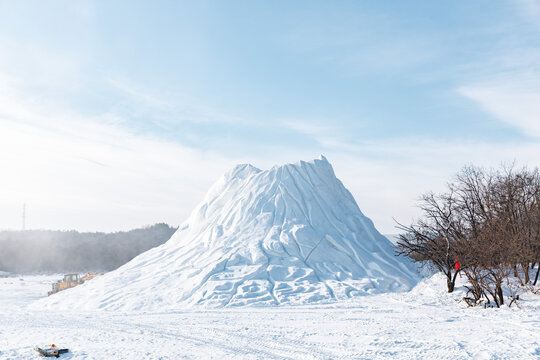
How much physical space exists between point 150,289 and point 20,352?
8855 mm

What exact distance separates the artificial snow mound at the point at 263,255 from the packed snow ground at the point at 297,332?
1895 mm

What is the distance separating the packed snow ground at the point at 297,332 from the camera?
9.89 metres

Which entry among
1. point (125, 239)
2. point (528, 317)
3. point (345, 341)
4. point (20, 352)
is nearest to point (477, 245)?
point (528, 317)

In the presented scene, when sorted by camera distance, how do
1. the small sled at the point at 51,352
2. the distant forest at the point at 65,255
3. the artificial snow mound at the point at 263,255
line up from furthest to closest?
the distant forest at the point at 65,255, the artificial snow mound at the point at 263,255, the small sled at the point at 51,352

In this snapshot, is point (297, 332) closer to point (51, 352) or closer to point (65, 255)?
point (51, 352)

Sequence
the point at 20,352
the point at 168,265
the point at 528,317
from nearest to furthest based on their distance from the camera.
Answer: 1. the point at 20,352
2. the point at 528,317
3. the point at 168,265

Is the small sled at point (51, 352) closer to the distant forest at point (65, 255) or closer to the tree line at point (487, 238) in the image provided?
the tree line at point (487, 238)

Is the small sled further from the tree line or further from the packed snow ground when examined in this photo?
the tree line

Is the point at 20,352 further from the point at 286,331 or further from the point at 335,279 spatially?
the point at 335,279

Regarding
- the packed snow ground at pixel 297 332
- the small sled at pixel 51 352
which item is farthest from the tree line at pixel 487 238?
the small sled at pixel 51 352

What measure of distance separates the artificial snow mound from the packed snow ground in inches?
74.6

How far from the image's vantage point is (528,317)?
1309cm

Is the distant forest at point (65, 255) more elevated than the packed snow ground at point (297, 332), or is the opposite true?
the distant forest at point (65, 255)

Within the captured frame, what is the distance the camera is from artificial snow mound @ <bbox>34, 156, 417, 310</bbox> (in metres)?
18.9
